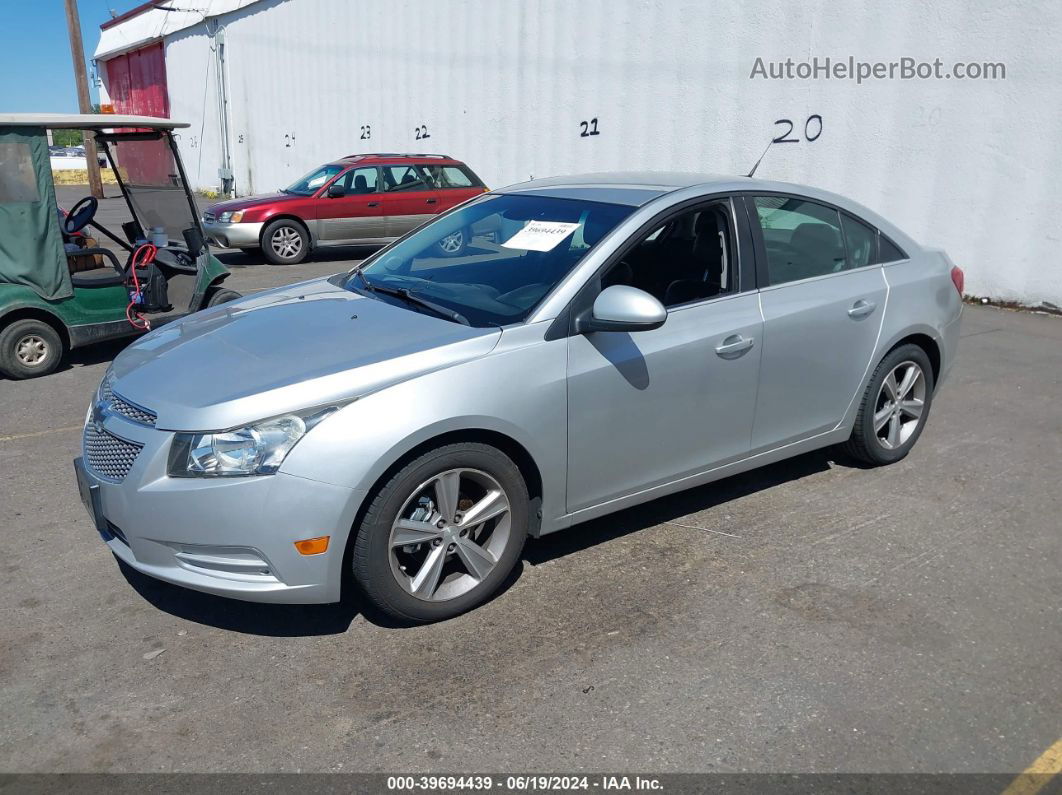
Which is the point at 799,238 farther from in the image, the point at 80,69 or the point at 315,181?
the point at 80,69

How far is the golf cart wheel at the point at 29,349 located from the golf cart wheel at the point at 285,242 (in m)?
6.48

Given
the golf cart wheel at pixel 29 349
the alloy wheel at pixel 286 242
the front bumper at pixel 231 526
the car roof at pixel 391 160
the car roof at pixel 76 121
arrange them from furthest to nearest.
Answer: the car roof at pixel 391 160 < the alloy wheel at pixel 286 242 < the golf cart wheel at pixel 29 349 < the car roof at pixel 76 121 < the front bumper at pixel 231 526

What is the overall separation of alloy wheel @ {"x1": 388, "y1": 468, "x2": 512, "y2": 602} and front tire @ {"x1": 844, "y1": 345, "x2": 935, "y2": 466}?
7.76 feet

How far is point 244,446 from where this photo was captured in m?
3.18

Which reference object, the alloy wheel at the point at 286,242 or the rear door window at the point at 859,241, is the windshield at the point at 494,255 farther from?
the alloy wheel at the point at 286,242

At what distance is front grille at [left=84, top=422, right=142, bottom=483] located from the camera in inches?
133

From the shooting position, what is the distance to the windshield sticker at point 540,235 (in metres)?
4.12

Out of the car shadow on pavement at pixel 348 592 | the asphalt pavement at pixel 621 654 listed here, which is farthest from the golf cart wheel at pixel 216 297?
the car shadow on pavement at pixel 348 592

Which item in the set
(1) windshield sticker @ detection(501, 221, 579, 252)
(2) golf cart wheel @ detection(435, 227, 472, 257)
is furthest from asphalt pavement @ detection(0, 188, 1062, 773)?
(2) golf cart wheel @ detection(435, 227, 472, 257)

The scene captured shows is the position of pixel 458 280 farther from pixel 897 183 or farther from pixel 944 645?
pixel 897 183

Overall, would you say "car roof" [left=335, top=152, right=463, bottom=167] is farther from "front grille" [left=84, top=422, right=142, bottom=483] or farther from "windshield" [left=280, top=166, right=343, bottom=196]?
"front grille" [left=84, top=422, right=142, bottom=483]

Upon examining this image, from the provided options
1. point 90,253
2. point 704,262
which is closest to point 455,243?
point 704,262

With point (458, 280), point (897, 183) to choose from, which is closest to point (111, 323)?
point (458, 280)

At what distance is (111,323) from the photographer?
752 centimetres
